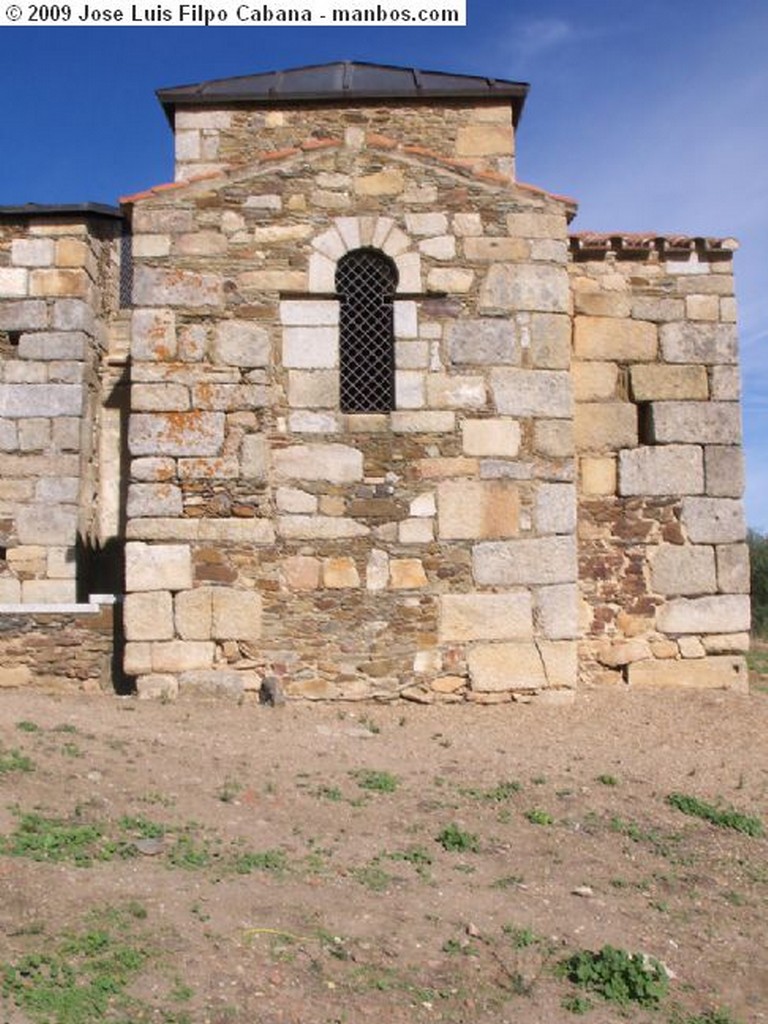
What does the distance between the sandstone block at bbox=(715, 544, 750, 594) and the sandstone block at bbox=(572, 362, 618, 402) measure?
5.30 ft

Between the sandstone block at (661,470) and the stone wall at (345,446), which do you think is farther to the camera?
the sandstone block at (661,470)

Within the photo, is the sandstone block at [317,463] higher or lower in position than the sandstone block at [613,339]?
lower

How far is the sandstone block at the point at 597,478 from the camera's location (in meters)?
8.52

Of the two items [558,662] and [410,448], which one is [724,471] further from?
[410,448]

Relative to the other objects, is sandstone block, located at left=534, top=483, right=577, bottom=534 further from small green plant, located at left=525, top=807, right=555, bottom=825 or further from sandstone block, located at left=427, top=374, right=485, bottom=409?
small green plant, located at left=525, top=807, right=555, bottom=825

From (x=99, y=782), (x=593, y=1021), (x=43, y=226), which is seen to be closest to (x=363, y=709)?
(x=99, y=782)

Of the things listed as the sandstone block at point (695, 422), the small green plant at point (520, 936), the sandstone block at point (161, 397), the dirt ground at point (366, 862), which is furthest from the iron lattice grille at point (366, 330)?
the small green plant at point (520, 936)

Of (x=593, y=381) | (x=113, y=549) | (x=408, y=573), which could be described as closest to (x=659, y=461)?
(x=593, y=381)

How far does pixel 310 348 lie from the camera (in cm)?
796

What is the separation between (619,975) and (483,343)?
203 inches

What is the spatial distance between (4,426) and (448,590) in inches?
194

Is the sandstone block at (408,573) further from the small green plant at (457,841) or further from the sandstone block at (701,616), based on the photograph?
the small green plant at (457,841)

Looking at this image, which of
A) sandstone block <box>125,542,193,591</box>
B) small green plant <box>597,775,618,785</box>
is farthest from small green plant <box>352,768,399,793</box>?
sandstone block <box>125,542,193,591</box>

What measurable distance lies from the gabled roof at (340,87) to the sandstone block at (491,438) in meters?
4.14
